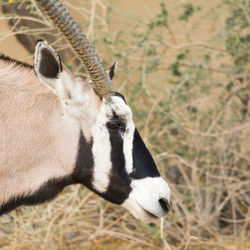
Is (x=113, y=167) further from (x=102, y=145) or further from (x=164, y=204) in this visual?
(x=164, y=204)

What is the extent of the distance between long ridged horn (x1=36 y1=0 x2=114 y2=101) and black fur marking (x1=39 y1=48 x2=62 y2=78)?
11 cm

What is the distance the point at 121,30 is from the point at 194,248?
2294mm

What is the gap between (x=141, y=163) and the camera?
2326 mm

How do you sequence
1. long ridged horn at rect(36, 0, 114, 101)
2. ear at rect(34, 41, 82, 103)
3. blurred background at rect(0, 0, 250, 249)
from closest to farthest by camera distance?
1. long ridged horn at rect(36, 0, 114, 101)
2. ear at rect(34, 41, 82, 103)
3. blurred background at rect(0, 0, 250, 249)

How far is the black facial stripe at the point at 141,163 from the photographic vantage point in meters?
2.32

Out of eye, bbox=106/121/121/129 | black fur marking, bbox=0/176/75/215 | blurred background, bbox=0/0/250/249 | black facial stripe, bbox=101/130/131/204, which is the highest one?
eye, bbox=106/121/121/129

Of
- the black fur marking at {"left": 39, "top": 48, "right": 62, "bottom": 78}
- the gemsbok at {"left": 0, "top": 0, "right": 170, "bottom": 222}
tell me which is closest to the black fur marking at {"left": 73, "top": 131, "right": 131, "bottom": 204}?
the gemsbok at {"left": 0, "top": 0, "right": 170, "bottom": 222}

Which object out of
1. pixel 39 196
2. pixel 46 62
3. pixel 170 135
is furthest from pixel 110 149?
pixel 170 135

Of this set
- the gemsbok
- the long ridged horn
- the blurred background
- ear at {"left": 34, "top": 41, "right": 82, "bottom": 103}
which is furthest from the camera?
the blurred background

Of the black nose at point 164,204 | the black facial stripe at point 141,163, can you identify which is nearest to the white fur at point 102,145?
the black facial stripe at point 141,163

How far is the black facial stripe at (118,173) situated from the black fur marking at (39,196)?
9.0 inches

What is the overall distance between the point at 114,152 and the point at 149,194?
10.8 inches

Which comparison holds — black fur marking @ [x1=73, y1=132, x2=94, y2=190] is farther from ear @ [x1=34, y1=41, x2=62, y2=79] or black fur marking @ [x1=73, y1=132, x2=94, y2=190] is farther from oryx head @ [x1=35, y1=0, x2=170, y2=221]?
ear @ [x1=34, y1=41, x2=62, y2=79]

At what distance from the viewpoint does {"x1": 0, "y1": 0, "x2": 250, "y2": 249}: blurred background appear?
13.3 ft
